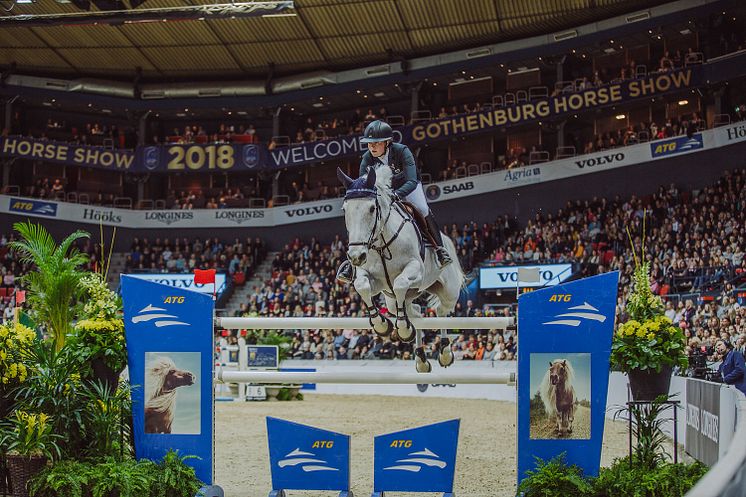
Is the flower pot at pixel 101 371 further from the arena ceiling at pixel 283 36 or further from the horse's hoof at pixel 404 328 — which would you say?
the arena ceiling at pixel 283 36

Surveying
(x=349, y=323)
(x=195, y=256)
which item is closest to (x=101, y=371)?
(x=349, y=323)

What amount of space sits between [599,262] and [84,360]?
18.9 meters

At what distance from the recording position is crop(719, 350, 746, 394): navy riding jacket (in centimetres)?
1133

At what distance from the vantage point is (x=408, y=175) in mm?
8664

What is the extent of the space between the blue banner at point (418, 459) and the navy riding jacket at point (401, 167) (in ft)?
7.87

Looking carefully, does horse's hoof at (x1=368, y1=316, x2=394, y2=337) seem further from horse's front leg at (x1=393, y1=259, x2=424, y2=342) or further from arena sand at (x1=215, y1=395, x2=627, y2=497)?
arena sand at (x1=215, y1=395, x2=627, y2=497)

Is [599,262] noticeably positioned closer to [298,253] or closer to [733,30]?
[733,30]

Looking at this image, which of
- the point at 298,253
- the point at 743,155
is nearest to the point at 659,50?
the point at 743,155

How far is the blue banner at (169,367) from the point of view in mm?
8148

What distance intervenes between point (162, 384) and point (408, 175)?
3.27 meters

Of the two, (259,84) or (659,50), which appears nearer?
(659,50)

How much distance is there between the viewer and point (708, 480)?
90.7 inches

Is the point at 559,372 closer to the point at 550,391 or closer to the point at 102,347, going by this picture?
the point at 550,391

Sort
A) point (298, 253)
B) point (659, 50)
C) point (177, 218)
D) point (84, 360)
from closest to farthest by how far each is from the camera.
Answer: point (84, 360), point (659, 50), point (298, 253), point (177, 218)
